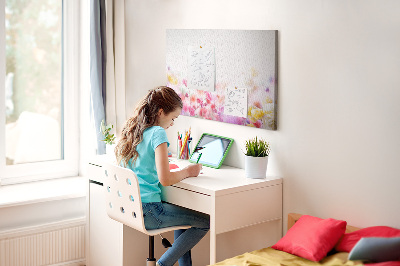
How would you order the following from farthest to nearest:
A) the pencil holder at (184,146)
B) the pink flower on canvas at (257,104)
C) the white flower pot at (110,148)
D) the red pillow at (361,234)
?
the white flower pot at (110,148) → the pencil holder at (184,146) → the pink flower on canvas at (257,104) → the red pillow at (361,234)

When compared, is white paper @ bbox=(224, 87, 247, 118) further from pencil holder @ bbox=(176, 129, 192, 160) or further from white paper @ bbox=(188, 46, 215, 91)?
pencil holder @ bbox=(176, 129, 192, 160)

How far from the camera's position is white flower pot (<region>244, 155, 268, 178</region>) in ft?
10.1

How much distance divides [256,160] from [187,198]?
1.27ft

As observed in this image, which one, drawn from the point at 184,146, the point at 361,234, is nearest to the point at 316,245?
the point at 361,234

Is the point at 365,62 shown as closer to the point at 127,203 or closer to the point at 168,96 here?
the point at 168,96

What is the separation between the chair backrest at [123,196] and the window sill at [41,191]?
68 centimetres

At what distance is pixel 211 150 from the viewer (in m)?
3.47

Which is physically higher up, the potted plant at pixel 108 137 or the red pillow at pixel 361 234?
the potted plant at pixel 108 137

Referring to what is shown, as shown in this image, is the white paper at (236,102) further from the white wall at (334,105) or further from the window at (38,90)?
the window at (38,90)

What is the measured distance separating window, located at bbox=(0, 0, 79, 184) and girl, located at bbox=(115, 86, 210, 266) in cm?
119

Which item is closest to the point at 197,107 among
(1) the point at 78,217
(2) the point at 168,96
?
(2) the point at 168,96

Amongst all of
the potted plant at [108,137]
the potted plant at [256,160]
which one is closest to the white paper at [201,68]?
the potted plant at [256,160]

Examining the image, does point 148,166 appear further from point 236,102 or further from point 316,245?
point 316,245

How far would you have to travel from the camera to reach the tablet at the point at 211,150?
340cm
